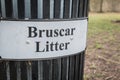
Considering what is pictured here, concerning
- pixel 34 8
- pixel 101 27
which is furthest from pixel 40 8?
pixel 101 27

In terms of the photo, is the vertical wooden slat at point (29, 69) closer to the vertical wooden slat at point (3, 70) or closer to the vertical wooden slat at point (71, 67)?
the vertical wooden slat at point (3, 70)

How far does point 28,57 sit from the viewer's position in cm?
158

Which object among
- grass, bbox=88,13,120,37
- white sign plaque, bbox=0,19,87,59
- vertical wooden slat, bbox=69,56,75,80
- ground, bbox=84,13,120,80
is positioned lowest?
ground, bbox=84,13,120,80

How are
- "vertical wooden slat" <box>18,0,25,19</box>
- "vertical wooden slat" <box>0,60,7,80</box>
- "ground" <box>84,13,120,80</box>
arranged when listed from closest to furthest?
"vertical wooden slat" <box>18,0,25,19</box>, "vertical wooden slat" <box>0,60,7,80</box>, "ground" <box>84,13,120,80</box>

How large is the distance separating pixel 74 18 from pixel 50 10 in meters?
0.18

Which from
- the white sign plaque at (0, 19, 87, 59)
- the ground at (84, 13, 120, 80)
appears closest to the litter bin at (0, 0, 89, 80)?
the white sign plaque at (0, 19, 87, 59)

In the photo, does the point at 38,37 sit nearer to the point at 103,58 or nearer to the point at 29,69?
the point at 29,69

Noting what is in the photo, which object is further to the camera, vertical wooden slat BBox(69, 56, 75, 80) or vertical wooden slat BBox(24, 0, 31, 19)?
vertical wooden slat BBox(69, 56, 75, 80)

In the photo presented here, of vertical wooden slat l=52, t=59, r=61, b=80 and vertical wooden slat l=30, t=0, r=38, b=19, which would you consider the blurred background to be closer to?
vertical wooden slat l=52, t=59, r=61, b=80

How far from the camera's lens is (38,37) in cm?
156

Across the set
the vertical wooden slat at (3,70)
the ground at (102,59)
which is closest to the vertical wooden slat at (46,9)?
the vertical wooden slat at (3,70)

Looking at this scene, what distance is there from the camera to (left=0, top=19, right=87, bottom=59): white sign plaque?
1.53 meters

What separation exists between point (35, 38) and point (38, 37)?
18 millimetres

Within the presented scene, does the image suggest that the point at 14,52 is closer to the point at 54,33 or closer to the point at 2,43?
the point at 2,43
